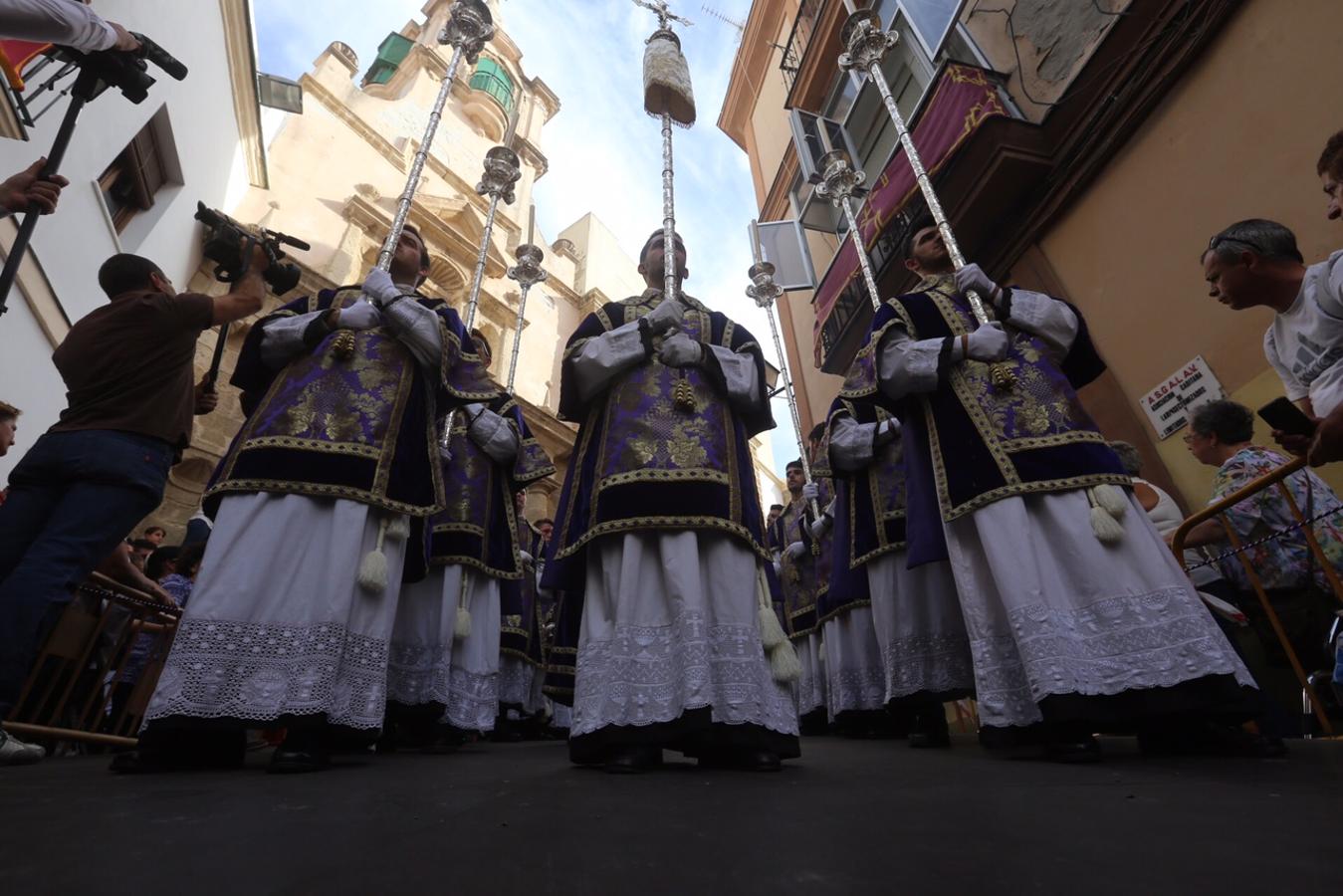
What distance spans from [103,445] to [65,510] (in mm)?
242

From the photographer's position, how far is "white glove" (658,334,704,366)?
8.86 ft

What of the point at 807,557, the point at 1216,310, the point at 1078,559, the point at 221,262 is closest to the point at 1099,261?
the point at 1216,310

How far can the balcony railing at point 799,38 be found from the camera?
11170 millimetres

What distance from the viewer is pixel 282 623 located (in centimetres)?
222

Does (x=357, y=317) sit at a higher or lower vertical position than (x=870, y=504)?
higher

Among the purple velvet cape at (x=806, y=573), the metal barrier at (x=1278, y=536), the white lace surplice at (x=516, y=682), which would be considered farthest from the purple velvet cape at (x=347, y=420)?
the purple velvet cape at (x=806, y=573)

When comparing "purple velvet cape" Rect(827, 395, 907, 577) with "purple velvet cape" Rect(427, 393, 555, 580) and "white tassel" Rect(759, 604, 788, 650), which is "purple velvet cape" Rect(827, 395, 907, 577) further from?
"purple velvet cape" Rect(427, 393, 555, 580)

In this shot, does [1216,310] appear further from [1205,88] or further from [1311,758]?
[1311,758]

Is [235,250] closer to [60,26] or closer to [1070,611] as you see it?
[60,26]

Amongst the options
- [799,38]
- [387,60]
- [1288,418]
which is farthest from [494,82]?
[1288,418]

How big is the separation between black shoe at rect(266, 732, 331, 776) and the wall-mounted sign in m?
4.98

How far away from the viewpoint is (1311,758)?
183 centimetres

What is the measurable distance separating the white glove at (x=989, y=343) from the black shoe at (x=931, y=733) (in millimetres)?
1635

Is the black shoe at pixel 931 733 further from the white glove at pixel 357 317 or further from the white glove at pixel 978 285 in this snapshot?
the white glove at pixel 357 317
